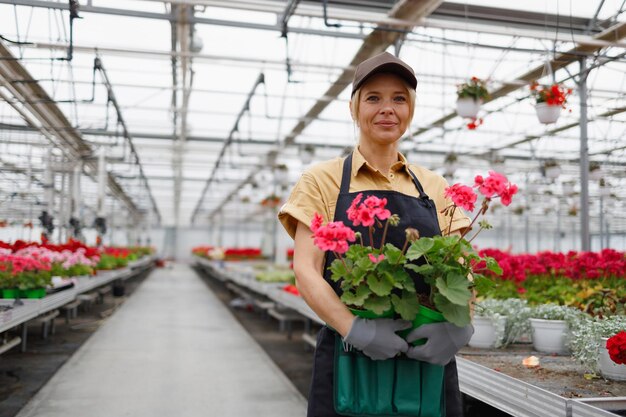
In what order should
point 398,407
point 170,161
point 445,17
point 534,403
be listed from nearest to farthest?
point 398,407 → point 534,403 → point 445,17 → point 170,161

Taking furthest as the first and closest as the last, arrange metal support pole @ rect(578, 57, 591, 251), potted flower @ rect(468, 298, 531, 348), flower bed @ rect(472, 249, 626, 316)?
1. metal support pole @ rect(578, 57, 591, 251)
2. flower bed @ rect(472, 249, 626, 316)
3. potted flower @ rect(468, 298, 531, 348)

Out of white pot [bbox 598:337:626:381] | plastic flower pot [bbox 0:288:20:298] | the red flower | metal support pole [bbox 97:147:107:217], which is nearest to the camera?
the red flower

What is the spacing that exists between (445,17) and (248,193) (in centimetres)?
1787

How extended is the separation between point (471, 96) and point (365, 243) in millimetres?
5021

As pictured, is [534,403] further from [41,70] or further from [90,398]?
[41,70]

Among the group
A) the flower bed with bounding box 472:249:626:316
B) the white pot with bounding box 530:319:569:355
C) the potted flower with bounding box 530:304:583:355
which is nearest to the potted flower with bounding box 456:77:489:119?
the flower bed with bounding box 472:249:626:316

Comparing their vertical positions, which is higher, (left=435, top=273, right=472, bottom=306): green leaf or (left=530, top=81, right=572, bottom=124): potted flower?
(left=530, top=81, right=572, bottom=124): potted flower

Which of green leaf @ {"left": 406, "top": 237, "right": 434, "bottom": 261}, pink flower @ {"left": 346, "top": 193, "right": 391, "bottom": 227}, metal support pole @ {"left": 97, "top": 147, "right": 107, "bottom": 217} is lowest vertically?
green leaf @ {"left": 406, "top": 237, "right": 434, "bottom": 261}

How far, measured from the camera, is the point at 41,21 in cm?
696

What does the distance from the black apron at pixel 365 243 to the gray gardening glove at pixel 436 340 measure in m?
0.14

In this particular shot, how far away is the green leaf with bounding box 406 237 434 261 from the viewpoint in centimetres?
116

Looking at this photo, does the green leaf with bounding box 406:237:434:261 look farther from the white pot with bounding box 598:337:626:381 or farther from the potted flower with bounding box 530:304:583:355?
the potted flower with bounding box 530:304:583:355


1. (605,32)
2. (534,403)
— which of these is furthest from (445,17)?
(534,403)

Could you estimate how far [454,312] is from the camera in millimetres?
1152
